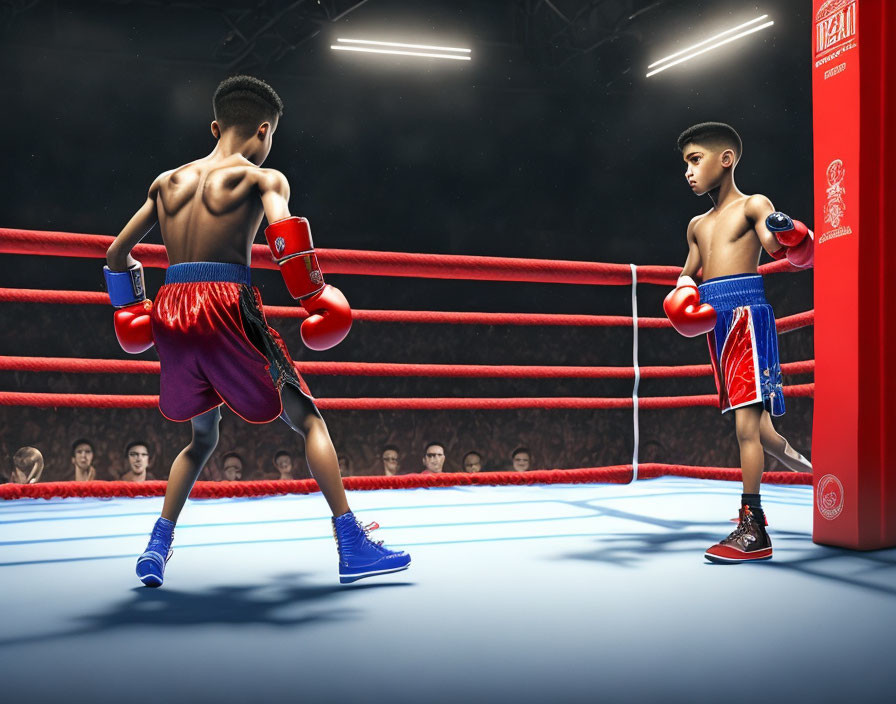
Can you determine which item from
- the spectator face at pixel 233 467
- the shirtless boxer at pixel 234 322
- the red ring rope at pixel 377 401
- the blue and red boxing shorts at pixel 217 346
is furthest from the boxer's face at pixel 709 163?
the spectator face at pixel 233 467

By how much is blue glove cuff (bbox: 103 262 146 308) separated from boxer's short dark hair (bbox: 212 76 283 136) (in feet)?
1.29

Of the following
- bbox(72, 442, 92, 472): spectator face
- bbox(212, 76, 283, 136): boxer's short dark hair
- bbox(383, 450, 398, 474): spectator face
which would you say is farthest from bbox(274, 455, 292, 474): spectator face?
bbox(212, 76, 283, 136): boxer's short dark hair

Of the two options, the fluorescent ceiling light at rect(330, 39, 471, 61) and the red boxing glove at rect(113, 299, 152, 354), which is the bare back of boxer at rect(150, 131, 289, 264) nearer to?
the red boxing glove at rect(113, 299, 152, 354)

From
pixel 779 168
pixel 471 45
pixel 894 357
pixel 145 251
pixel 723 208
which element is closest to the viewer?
pixel 894 357

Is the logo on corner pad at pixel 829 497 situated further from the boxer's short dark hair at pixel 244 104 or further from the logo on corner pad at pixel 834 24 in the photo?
the boxer's short dark hair at pixel 244 104

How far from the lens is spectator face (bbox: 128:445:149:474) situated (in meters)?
5.48

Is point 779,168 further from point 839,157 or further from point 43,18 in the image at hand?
point 43,18

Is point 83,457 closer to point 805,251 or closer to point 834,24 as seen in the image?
point 805,251

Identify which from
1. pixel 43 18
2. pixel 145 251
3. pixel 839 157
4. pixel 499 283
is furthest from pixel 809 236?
pixel 43 18

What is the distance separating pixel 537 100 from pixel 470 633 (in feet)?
22.4

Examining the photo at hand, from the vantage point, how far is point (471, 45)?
7316mm

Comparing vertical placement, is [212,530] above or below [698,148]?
below

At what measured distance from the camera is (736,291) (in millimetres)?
1878

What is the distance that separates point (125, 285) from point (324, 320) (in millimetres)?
543
